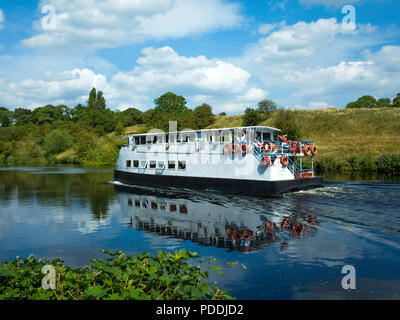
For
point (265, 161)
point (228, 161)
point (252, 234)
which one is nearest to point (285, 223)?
point (252, 234)

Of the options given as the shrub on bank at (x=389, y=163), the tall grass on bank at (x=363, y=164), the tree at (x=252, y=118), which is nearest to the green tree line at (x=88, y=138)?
the tree at (x=252, y=118)

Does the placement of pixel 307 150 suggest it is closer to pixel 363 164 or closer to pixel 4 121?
pixel 363 164

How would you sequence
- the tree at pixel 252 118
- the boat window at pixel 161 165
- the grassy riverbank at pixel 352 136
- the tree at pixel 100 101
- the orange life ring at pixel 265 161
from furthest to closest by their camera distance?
1. the tree at pixel 100 101
2. the tree at pixel 252 118
3. the grassy riverbank at pixel 352 136
4. the boat window at pixel 161 165
5. the orange life ring at pixel 265 161

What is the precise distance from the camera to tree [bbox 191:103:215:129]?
295ft

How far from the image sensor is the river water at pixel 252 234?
9.40 metres

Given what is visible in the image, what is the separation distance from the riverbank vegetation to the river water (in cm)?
2769

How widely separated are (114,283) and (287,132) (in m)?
49.5

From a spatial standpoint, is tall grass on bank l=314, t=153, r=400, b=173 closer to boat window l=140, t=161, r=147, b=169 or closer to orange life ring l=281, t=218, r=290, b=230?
boat window l=140, t=161, r=147, b=169

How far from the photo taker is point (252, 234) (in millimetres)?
14453

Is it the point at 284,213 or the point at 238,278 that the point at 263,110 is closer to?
the point at 284,213

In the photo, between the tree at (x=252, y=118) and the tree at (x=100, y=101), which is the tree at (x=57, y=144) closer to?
the tree at (x=252, y=118)

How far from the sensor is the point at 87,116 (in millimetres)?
146375

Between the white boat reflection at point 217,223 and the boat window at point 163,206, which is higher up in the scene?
the boat window at point 163,206

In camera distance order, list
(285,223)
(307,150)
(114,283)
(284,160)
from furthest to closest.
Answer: (307,150) < (284,160) < (285,223) < (114,283)
